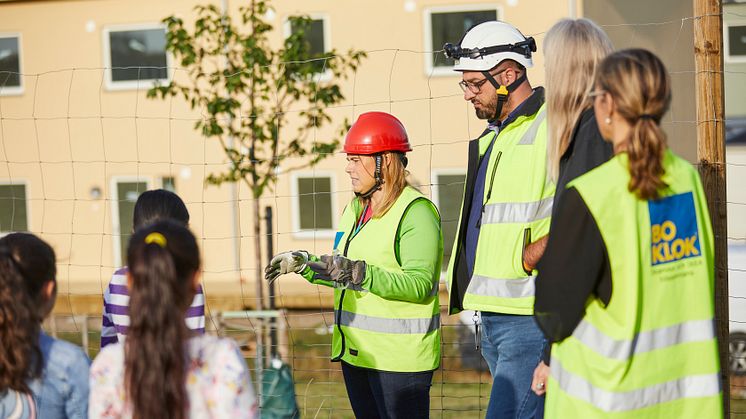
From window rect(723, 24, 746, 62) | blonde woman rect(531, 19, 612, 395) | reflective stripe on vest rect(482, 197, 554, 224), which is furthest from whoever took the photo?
window rect(723, 24, 746, 62)

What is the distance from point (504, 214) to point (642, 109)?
870mm

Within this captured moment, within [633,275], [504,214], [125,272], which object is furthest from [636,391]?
[125,272]

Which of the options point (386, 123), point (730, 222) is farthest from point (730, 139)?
point (386, 123)

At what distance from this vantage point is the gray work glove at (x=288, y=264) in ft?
11.5

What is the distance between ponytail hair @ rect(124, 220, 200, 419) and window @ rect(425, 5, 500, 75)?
33.9 feet

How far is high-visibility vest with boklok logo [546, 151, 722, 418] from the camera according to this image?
2.41m

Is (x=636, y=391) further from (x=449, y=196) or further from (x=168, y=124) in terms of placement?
(x=168, y=124)

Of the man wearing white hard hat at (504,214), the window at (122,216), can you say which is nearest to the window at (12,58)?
the window at (122,216)

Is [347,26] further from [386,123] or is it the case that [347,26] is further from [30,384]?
[30,384]

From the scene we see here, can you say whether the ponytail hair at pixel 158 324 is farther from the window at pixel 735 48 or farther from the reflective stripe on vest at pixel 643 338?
the window at pixel 735 48

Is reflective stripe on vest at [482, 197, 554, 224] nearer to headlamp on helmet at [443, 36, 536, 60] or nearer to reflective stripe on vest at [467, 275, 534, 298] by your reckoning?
reflective stripe on vest at [467, 275, 534, 298]

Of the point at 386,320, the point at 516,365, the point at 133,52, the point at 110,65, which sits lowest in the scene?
the point at 516,365

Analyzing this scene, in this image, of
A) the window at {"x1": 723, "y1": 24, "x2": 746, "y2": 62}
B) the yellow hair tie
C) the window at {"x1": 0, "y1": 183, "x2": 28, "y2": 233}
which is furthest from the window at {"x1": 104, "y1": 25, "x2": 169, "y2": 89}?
the yellow hair tie

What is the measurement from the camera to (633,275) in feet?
7.86
